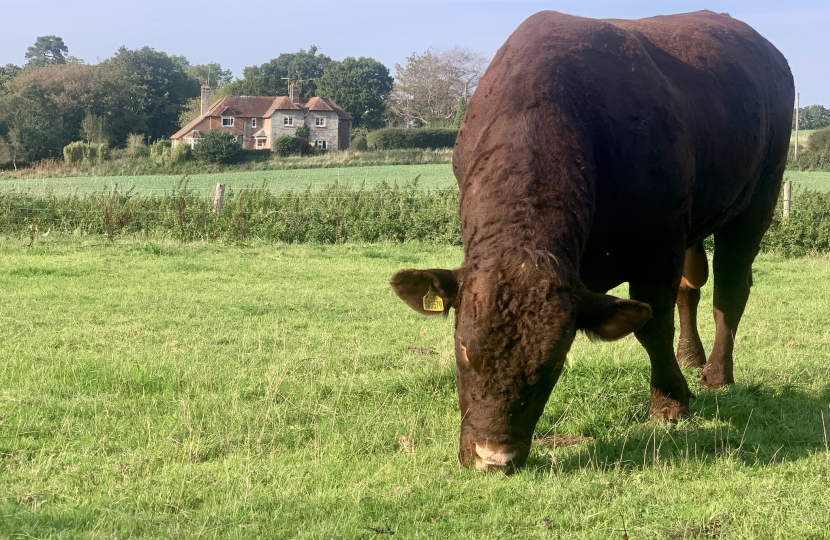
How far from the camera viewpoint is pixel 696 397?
19.9 ft

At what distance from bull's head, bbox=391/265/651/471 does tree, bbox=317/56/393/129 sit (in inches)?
3369

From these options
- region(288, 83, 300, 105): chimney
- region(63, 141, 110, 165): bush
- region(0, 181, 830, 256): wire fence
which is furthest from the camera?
region(288, 83, 300, 105): chimney

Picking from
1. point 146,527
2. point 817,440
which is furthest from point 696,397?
point 146,527

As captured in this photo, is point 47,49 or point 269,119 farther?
point 47,49

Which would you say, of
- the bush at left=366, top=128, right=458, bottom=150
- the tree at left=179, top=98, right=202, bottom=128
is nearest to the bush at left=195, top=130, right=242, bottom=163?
the bush at left=366, top=128, right=458, bottom=150

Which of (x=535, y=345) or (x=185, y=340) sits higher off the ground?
(x=535, y=345)

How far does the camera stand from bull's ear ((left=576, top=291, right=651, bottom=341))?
13.4ft

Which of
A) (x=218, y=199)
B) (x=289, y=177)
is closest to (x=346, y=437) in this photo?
(x=218, y=199)

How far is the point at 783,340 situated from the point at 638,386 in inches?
122

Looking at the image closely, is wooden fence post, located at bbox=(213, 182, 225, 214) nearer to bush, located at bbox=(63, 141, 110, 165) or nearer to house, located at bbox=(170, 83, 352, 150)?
bush, located at bbox=(63, 141, 110, 165)

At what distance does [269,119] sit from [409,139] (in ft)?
63.1

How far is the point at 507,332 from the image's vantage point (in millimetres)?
3824

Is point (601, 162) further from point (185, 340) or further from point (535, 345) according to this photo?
point (185, 340)

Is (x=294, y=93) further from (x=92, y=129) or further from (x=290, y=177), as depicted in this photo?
(x=290, y=177)
